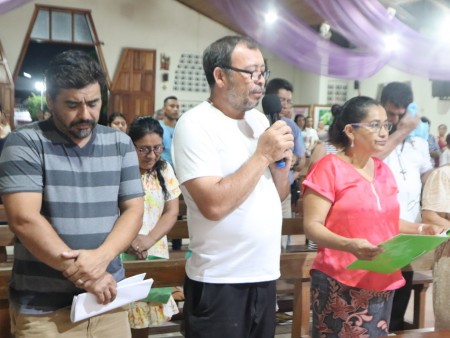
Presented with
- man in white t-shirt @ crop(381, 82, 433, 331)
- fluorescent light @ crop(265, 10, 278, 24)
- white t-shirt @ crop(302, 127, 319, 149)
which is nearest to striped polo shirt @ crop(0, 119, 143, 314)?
man in white t-shirt @ crop(381, 82, 433, 331)

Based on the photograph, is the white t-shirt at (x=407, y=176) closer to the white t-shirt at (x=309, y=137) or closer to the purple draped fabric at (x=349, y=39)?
the purple draped fabric at (x=349, y=39)

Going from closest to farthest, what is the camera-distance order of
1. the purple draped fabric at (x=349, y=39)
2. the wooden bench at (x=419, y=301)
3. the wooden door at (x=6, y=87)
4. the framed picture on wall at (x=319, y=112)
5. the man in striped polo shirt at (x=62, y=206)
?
1. the man in striped polo shirt at (x=62, y=206)
2. the wooden bench at (x=419, y=301)
3. the purple draped fabric at (x=349, y=39)
4. the wooden door at (x=6, y=87)
5. the framed picture on wall at (x=319, y=112)

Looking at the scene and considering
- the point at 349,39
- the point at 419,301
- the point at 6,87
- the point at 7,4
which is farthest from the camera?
the point at 6,87

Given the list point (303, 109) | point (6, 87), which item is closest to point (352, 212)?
point (6, 87)

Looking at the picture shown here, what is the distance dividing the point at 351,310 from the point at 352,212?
0.35 meters

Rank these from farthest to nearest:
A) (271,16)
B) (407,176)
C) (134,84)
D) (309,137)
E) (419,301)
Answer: (134,84) < (309,137) < (271,16) < (419,301) < (407,176)

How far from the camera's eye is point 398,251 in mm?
1728

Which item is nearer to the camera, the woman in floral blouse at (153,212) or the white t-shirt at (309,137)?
the woman in floral blouse at (153,212)

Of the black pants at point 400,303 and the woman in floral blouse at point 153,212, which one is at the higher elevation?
the woman in floral blouse at point 153,212

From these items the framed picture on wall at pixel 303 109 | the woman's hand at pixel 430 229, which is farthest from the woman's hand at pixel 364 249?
the framed picture on wall at pixel 303 109

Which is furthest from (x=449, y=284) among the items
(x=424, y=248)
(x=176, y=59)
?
(x=176, y=59)

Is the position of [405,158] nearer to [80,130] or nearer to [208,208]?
[208,208]

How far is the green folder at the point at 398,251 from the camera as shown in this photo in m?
1.65

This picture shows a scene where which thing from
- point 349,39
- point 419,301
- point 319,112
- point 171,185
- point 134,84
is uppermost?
point 134,84
